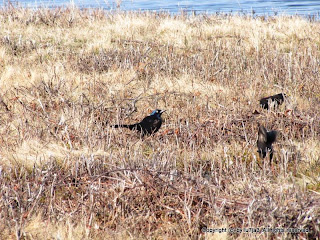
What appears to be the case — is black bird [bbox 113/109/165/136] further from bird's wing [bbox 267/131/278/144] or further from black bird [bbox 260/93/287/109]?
black bird [bbox 260/93/287/109]

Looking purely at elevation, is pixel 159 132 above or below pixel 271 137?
below

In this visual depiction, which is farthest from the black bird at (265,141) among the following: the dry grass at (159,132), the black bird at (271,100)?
the black bird at (271,100)

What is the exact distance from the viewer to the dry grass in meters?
3.76

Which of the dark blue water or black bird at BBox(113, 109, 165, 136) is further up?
the dark blue water

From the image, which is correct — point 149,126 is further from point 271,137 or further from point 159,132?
point 271,137

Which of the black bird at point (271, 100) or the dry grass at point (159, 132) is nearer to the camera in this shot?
the dry grass at point (159, 132)

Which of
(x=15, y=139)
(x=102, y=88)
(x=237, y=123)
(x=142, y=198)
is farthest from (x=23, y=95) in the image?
(x=142, y=198)

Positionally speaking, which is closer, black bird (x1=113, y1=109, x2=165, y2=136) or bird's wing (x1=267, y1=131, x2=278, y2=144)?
bird's wing (x1=267, y1=131, x2=278, y2=144)

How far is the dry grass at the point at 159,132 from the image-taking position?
3764 millimetres

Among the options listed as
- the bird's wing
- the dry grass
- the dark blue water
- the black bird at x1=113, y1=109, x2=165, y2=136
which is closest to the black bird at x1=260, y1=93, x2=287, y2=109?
the dry grass

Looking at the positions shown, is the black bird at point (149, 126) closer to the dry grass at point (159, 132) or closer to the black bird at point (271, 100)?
the dry grass at point (159, 132)

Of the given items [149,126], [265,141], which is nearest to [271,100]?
[149,126]

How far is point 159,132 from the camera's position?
618 centimetres

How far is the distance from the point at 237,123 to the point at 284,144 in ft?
3.48
